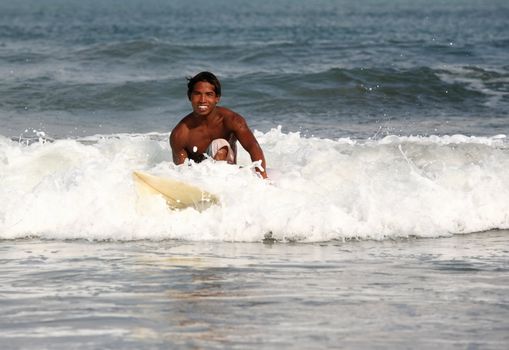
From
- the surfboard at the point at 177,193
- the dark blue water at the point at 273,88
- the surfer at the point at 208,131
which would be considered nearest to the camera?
the surfboard at the point at 177,193

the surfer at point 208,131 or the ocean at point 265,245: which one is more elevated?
the surfer at point 208,131

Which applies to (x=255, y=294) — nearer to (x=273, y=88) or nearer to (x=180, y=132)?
(x=180, y=132)

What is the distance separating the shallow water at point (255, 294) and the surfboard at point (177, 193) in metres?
0.40

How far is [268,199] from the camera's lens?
7.91 meters

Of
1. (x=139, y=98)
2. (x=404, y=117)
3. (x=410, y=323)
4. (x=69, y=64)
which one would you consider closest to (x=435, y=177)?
(x=410, y=323)

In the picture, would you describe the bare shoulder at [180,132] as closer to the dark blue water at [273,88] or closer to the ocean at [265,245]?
the ocean at [265,245]

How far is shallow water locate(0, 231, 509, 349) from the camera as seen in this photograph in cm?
505

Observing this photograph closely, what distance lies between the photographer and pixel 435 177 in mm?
8844

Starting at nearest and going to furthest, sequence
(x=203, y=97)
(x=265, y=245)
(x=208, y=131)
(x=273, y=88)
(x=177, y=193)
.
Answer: (x=265, y=245), (x=177, y=193), (x=203, y=97), (x=208, y=131), (x=273, y=88)

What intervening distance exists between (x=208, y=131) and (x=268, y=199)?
796 mm

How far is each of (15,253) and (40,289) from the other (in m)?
1.19

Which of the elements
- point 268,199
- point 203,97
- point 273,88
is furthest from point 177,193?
point 273,88

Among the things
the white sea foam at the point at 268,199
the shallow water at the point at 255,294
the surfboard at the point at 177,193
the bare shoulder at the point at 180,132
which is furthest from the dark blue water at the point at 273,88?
the shallow water at the point at 255,294

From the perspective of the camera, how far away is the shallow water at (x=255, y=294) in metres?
5.05
